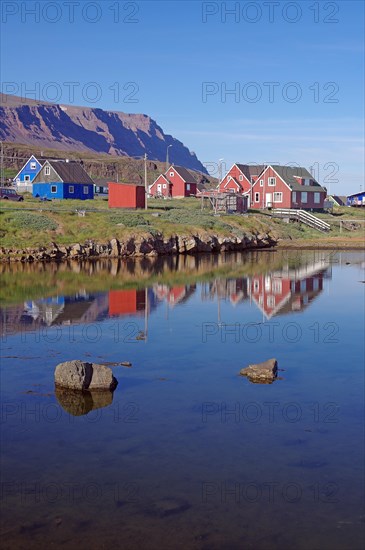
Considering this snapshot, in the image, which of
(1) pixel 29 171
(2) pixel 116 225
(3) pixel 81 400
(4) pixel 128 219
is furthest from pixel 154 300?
(1) pixel 29 171

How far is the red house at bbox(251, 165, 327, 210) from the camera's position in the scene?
92.3 m

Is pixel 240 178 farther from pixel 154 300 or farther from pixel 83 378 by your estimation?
pixel 83 378

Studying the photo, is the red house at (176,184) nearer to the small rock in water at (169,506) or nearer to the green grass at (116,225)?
the green grass at (116,225)

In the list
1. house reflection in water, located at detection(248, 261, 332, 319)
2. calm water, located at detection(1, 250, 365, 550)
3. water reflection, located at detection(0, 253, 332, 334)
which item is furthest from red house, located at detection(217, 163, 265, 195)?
calm water, located at detection(1, 250, 365, 550)

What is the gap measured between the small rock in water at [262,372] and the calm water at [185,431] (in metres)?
0.30

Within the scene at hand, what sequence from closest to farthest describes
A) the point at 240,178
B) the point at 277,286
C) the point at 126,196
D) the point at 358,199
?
1. the point at 277,286
2. the point at 126,196
3. the point at 240,178
4. the point at 358,199

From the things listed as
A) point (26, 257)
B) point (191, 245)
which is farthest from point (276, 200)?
point (26, 257)

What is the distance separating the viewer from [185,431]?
14.2 meters

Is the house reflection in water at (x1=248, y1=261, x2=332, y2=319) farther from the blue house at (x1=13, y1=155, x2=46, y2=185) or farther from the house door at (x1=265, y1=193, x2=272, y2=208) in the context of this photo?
the blue house at (x1=13, y1=155, x2=46, y2=185)

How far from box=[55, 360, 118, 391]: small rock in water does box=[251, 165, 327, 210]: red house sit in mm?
77144

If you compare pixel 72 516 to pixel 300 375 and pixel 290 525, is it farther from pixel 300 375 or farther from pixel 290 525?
pixel 300 375

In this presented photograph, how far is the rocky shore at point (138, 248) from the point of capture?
1935 inches

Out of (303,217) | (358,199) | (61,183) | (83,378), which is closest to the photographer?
(83,378)

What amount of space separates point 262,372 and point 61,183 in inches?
2766
